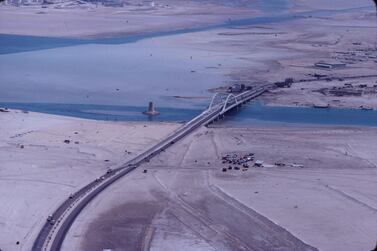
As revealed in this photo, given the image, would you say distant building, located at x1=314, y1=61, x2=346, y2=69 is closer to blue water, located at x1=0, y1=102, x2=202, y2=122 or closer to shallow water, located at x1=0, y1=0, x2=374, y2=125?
shallow water, located at x1=0, y1=0, x2=374, y2=125

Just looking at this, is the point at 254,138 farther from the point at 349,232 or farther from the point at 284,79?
the point at 284,79

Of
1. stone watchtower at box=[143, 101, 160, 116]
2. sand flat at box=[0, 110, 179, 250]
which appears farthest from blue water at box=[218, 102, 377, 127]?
sand flat at box=[0, 110, 179, 250]

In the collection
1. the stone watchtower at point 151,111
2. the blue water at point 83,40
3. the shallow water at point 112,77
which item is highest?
the blue water at point 83,40

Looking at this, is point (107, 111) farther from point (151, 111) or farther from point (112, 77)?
point (112, 77)

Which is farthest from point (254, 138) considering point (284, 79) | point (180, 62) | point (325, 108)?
point (180, 62)

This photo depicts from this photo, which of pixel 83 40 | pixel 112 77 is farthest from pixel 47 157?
pixel 83 40

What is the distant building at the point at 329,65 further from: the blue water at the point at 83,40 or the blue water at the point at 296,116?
the blue water at the point at 83,40

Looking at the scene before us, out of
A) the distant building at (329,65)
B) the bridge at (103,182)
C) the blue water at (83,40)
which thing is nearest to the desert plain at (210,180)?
the bridge at (103,182)
